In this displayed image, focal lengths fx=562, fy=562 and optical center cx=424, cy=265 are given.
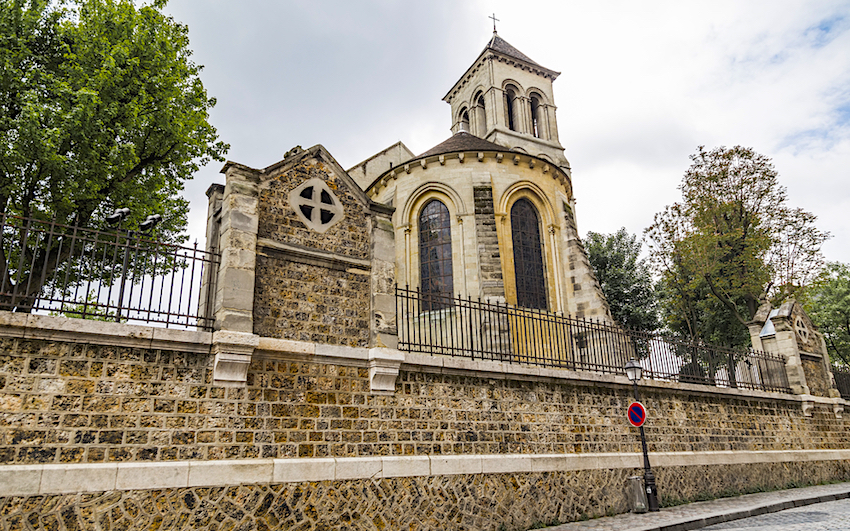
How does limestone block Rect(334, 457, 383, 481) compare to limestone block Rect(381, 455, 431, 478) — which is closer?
limestone block Rect(334, 457, 383, 481)

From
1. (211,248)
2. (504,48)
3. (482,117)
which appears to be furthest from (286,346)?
(504,48)

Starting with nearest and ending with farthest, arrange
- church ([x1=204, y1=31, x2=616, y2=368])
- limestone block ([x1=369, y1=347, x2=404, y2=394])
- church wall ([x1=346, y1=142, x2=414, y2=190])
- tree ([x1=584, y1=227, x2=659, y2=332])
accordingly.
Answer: church ([x1=204, y1=31, x2=616, y2=368]), limestone block ([x1=369, y1=347, x2=404, y2=394]), church wall ([x1=346, y1=142, x2=414, y2=190]), tree ([x1=584, y1=227, x2=659, y2=332])

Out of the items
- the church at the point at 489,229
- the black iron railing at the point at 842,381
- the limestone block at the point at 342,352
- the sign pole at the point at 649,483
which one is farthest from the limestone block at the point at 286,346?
the black iron railing at the point at 842,381

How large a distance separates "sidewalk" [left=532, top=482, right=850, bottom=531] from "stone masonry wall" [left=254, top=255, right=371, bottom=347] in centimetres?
435

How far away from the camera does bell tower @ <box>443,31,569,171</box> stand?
27.5 m

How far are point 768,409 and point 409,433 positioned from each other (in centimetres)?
1100

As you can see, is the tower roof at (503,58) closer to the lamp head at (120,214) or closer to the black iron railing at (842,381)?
the black iron railing at (842,381)

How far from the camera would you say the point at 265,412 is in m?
6.84

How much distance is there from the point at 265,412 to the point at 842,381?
60.7 feet

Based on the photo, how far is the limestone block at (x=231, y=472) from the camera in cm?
611

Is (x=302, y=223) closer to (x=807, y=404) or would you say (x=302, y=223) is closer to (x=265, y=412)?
(x=265, y=412)

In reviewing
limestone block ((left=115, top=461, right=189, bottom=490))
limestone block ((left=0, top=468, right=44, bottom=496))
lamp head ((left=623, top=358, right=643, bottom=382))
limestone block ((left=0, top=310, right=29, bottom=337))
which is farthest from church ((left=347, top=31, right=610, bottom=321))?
limestone block ((left=0, top=468, right=44, bottom=496))

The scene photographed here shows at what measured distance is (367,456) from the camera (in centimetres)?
741

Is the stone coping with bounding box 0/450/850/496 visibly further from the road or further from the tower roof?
the tower roof
